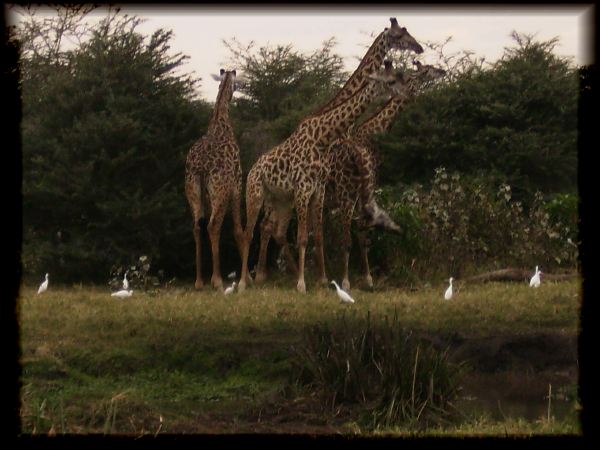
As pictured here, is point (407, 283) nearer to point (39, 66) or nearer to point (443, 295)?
point (443, 295)

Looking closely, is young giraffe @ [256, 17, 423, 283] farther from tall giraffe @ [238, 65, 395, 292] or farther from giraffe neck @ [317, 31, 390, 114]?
tall giraffe @ [238, 65, 395, 292]

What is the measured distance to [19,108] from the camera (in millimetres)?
13953

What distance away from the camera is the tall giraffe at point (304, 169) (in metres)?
12.8

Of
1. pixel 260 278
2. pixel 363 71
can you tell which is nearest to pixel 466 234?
pixel 363 71

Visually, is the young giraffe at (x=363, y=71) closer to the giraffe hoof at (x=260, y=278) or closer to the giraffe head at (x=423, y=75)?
the giraffe hoof at (x=260, y=278)

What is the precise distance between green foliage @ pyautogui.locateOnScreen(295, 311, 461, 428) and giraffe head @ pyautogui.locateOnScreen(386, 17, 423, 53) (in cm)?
553

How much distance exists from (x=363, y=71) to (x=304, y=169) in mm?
1713

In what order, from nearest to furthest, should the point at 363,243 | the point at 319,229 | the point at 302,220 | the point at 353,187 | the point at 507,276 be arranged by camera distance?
the point at 302,220 < the point at 319,229 < the point at 507,276 < the point at 353,187 < the point at 363,243

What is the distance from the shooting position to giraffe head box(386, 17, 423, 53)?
13453 mm

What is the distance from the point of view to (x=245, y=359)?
9523mm

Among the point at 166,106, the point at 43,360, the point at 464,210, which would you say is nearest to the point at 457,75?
the point at 464,210

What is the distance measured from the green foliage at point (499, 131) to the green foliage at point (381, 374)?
7.99m

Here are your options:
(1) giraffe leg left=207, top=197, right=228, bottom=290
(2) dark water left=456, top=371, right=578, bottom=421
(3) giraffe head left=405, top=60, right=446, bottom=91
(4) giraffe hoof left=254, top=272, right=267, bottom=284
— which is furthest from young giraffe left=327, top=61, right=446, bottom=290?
(2) dark water left=456, top=371, right=578, bottom=421

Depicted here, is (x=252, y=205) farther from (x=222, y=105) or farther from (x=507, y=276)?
(x=507, y=276)
